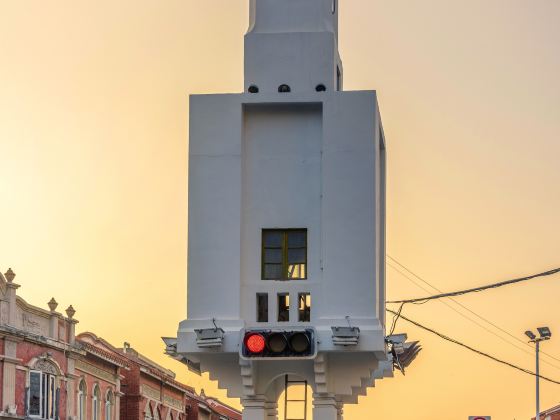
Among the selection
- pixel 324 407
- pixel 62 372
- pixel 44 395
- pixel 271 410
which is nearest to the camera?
pixel 324 407

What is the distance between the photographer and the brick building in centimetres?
5741

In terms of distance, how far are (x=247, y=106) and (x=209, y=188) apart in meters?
1.68

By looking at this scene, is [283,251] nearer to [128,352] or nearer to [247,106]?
[247,106]

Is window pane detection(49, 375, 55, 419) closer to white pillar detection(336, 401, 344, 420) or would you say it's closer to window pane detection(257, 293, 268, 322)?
white pillar detection(336, 401, 344, 420)

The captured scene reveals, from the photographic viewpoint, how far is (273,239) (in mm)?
27781

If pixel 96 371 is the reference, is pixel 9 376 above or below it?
below

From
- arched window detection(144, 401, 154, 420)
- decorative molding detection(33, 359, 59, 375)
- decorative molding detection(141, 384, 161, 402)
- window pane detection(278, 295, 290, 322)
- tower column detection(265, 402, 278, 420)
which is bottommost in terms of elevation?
tower column detection(265, 402, 278, 420)

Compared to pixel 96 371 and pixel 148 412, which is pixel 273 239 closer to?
pixel 96 371

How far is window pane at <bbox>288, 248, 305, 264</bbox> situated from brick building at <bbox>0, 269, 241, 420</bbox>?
3040cm

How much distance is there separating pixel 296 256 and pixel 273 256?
0.42 metres

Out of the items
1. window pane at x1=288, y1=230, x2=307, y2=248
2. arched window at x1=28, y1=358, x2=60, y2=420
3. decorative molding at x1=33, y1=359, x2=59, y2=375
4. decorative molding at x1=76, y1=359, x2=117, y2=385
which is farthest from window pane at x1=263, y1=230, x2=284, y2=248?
decorative molding at x1=76, y1=359, x2=117, y2=385

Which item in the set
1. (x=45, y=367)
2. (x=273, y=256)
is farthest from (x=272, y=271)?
(x=45, y=367)

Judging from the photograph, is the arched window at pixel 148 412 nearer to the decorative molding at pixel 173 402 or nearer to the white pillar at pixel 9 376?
the decorative molding at pixel 173 402

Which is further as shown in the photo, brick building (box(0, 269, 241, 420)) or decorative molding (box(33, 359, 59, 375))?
decorative molding (box(33, 359, 59, 375))
